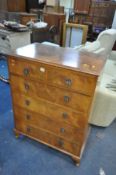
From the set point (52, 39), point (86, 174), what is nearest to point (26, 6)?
point (52, 39)

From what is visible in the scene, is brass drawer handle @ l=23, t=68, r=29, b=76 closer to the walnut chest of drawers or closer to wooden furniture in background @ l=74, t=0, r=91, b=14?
the walnut chest of drawers

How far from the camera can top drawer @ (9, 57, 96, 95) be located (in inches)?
42.7

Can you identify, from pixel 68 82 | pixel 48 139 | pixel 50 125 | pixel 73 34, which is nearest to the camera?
pixel 68 82

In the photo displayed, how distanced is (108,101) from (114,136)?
476mm

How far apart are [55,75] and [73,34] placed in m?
3.58

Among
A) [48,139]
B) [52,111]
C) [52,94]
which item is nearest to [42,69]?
[52,94]

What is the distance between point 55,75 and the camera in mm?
1160

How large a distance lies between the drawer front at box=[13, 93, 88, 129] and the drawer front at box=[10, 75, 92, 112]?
0.18 feet

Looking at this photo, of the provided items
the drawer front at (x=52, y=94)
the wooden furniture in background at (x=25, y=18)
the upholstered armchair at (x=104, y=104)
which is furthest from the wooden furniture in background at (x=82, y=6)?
the drawer front at (x=52, y=94)

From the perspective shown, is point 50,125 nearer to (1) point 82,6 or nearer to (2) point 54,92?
(2) point 54,92

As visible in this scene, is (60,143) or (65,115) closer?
(65,115)

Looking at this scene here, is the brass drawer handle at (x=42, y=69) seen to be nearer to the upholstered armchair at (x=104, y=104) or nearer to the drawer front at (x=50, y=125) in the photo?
the drawer front at (x=50, y=125)

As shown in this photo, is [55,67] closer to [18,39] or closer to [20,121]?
[20,121]

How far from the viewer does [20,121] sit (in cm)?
160
